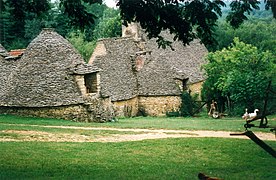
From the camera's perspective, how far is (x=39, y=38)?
3144 centimetres

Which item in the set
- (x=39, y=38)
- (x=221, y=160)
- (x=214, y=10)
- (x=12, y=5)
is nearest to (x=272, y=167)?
(x=221, y=160)

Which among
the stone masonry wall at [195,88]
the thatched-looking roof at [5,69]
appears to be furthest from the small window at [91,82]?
the stone masonry wall at [195,88]

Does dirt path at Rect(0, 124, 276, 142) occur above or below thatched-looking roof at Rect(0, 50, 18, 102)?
below

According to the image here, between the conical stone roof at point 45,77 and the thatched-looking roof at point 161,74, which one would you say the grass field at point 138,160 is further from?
the thatched-looking roof at point 161,74

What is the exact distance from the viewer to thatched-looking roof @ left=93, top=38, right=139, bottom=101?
132 feet

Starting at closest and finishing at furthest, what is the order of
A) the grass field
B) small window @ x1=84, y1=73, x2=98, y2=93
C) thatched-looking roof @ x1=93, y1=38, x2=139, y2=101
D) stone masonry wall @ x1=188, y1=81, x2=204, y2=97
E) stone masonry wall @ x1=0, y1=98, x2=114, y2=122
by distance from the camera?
the grass field → stone masonry wall @ x1=0, y1=98, x2=114, y2=122 → small window @ x1=84, y1=73, x2=98, y2=93 → thatched-looking roof @ x1=93, y1=38, x2=139, y2=101 → stone masonry wall @ x1=188, y1=81, x2=204, y2=97

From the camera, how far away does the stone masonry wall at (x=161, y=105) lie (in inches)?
1605

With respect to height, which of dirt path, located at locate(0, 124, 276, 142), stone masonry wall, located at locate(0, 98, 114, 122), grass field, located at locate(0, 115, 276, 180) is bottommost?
grass field, located at locate(0, 115, 276, 180)


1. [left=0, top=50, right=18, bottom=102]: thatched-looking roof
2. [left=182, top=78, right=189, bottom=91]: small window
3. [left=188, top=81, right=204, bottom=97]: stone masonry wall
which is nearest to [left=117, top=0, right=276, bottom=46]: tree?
[left=0, top=50, right=18, bottom=102]: thatched-looking roof

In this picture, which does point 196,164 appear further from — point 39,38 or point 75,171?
point 39,38

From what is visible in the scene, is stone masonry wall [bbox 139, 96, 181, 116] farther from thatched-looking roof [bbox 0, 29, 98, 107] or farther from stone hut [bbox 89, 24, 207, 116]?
thatched-looking roof [bbox 0, 29, 98, 107]

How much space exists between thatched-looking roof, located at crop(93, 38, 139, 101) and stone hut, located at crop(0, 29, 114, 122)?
8389 mm

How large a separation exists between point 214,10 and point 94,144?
8.25 meters

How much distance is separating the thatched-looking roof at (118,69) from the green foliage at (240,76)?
6.20m
